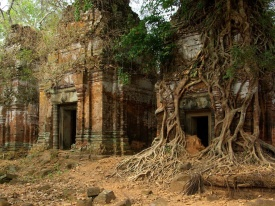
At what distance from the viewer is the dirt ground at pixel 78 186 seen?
22.4ft

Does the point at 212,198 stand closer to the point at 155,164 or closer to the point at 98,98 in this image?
the point at 155,164

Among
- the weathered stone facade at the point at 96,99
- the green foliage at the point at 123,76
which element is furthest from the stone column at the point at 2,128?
the green foliage at the point at 123,76

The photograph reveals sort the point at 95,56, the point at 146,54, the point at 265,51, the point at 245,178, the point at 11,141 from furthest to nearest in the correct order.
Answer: the point at 11,141
the point at 95,56
the point at 146,54
the point at 265,51
the point at 245,178

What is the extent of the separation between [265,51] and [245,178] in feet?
10.8

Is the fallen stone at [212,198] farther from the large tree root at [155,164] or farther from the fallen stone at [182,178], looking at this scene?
the large tree root at [155,164]

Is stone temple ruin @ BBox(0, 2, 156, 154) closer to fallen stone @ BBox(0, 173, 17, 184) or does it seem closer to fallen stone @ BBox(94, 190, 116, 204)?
fallen stone @ BBox(0, 173, 17, 184)

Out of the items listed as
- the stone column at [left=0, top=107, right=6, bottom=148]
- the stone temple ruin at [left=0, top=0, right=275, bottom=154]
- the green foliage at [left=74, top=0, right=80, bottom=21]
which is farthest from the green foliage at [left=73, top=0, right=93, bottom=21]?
the stone column at [left=0, top=107, right=6, bottom=148]

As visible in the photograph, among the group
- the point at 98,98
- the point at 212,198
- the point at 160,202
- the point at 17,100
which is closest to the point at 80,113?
the point at 98,98

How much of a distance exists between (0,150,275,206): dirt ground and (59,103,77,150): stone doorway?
2.47 ft

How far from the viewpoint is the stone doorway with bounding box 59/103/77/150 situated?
12.8 m

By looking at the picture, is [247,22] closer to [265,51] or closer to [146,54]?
[265,51]

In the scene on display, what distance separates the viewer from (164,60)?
10.1 metres

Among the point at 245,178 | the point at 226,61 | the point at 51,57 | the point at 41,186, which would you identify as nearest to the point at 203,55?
the point at 226,61

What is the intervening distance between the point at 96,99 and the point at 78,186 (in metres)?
3.62
